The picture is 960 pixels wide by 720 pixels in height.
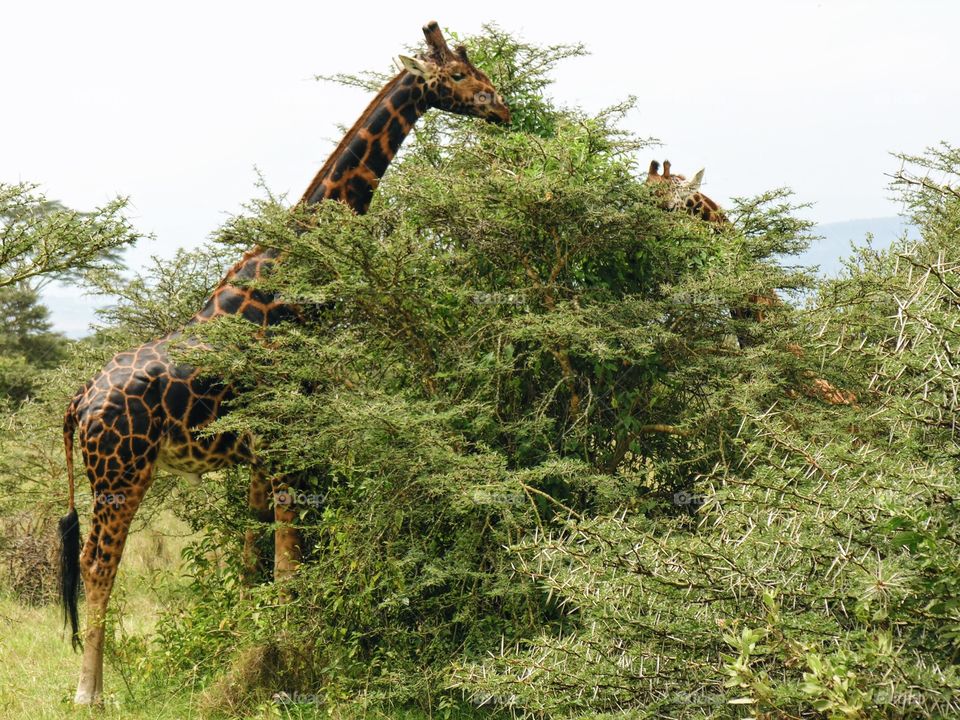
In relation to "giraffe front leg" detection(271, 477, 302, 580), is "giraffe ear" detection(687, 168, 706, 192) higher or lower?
higher

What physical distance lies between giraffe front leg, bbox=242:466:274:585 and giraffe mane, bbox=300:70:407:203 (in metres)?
2.08

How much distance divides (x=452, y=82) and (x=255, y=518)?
3603mm

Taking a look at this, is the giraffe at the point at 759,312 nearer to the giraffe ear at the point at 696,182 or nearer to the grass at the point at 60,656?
the giraffe ear at the point at 696,182

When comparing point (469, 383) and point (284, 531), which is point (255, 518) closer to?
point (284, 531)

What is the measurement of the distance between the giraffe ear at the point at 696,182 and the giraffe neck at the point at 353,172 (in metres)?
2.22

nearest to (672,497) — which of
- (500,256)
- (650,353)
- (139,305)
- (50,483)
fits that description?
(650,353)

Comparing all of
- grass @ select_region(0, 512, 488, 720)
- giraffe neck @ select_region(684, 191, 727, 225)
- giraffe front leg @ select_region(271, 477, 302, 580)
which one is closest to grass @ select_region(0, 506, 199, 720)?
grass @ select_region(0, 512, 488, 720)

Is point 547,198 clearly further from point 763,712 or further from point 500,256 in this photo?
point 763,712

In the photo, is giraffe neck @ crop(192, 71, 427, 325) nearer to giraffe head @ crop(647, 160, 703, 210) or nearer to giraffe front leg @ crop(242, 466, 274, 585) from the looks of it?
giraffe front leg @ crop(242, 466, 274, 585)

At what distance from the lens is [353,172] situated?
26.0 feet

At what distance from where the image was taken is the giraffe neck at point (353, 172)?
24.5 ft

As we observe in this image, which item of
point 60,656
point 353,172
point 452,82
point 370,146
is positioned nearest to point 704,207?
point 452,82

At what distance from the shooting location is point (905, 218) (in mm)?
12367

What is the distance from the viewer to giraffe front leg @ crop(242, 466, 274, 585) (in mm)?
7879
